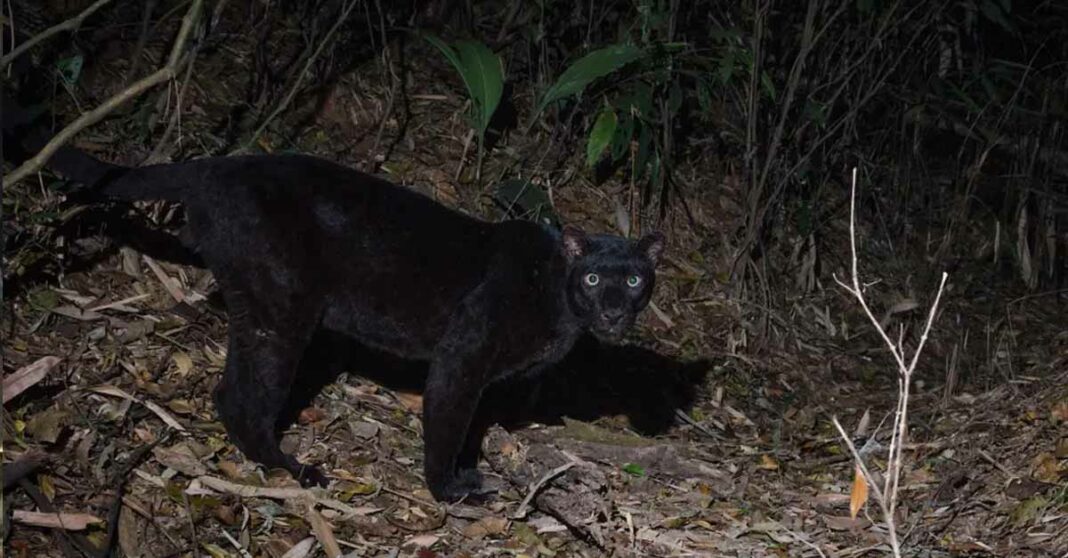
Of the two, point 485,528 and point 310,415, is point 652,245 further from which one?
point 310,415

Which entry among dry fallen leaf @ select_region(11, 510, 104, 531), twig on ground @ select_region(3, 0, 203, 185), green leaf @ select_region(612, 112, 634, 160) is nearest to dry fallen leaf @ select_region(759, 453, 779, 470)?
green leaf @ select_region(612, 112, 634, 160)

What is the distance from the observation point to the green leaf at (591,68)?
6195 millimetres

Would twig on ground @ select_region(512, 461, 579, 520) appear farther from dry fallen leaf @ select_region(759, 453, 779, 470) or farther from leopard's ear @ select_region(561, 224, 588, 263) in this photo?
dry fallen leaf @ select_region(759, 453, 779, 470)

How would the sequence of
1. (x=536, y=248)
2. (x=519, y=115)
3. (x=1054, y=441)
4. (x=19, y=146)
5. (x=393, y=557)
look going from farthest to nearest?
(x=519, y=115), (x=1054, y=441), (x=536, y=248), (x=19, y=146), (x=393, y=557)

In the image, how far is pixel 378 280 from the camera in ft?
16.5

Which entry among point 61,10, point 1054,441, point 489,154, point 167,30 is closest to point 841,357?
point 1054,441

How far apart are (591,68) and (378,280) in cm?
184

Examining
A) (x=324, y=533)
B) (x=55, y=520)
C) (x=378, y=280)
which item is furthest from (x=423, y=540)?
(x=55, y=520)

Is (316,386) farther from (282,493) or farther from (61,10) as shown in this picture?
(61,10)

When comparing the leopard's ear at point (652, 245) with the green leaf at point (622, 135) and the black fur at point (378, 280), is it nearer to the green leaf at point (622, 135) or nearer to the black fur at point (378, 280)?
the black fur at point (378, 280)

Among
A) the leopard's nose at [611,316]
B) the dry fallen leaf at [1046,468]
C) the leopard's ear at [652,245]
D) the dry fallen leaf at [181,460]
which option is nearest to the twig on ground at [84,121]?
the dry fallen leaf at [181,460]

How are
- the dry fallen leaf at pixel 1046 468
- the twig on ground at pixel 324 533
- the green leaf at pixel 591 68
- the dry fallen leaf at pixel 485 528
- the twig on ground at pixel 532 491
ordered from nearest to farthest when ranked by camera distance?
the twig on ground at pixel 324 533 → the dry fallen leaf at pixel 485 528 → the twig on ground at pixel 532 491 → the dry fallen leaf at pixel 1046 468 → the green leaf at pixel 591 68

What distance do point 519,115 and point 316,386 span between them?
2753 mm

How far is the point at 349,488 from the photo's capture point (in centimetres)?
489
